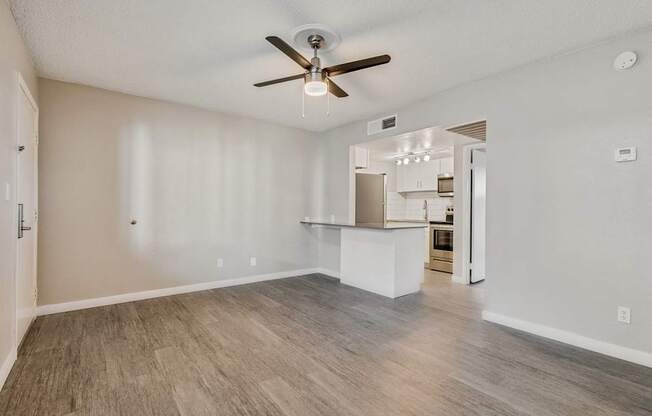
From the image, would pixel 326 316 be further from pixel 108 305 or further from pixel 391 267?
pixel 108 305

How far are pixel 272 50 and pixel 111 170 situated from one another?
2544mm

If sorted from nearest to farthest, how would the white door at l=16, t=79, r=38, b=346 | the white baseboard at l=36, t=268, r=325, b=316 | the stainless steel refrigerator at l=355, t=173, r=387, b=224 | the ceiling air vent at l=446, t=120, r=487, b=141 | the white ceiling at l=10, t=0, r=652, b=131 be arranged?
the white ceiling at l=10, t=0, r=652, b=131 → the white door at l=16, t=79, r=38, b=346 → the white baseboard at l=36, t=268, r=325, b=316 → the ceiling air vent at l=446, t=120, r=487, b=141 → the stainless steel refrigerator at l=355, t=173, r=387, b=224

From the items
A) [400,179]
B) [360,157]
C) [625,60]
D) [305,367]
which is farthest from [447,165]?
[305,367]

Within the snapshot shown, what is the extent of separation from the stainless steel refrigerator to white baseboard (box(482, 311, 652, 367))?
2753 mm

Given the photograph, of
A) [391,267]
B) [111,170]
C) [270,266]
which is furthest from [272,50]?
[270,266]

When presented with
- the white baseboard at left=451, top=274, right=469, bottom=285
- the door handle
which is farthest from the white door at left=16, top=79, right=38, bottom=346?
the white baseboard at left=451, top=274, right=469, bottom=285

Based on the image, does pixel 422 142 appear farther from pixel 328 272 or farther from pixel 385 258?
pixel 328 272

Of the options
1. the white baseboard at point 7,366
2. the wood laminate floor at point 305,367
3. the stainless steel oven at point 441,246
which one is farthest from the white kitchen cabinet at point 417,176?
the white baseboard at point 7,366

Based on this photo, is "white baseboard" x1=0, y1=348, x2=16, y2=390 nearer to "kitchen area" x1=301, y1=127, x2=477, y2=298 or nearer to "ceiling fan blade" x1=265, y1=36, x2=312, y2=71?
"ceiling fan blade" x1=265, y1=36, x2=312, y2=71

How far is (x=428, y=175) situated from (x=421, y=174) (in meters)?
0.20

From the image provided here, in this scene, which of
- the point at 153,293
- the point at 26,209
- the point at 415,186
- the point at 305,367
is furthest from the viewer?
the point at 415,186

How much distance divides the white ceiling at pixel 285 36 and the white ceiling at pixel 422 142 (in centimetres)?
68

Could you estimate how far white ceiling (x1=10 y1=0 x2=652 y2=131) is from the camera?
218cm

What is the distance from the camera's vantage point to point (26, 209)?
9.31 feet
